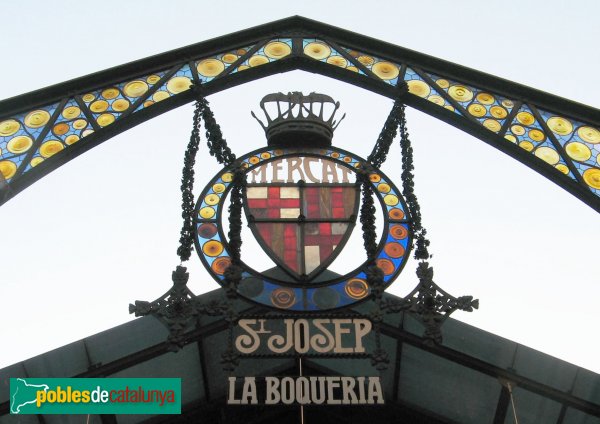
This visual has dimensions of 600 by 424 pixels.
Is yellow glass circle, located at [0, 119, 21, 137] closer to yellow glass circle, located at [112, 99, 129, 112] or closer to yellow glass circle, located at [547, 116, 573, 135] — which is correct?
yellow glass circle, located at [112, 99, 129, 112]

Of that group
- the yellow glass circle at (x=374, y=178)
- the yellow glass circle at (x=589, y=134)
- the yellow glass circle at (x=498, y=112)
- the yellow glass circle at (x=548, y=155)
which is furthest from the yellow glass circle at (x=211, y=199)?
the yellow glass circle at (x=589, y=134)

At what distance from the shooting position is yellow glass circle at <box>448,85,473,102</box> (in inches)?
344

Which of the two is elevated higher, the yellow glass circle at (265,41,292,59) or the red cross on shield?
the yellow glass circle at (265,41,292,59)

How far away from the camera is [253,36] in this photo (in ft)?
30.8

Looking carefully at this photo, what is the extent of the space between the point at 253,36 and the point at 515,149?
3186mm

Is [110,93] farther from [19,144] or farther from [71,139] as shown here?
[19,144]

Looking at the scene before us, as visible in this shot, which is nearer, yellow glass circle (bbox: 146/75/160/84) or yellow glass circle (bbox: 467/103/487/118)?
yellow glass circle (bbox: 467/103/487/118)

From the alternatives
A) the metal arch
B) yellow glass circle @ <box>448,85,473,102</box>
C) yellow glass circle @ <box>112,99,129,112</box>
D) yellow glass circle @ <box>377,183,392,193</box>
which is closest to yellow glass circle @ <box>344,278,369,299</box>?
yellow glass circle @ <box>377,183,392,193</box>

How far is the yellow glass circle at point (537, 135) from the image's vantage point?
829 centimetres

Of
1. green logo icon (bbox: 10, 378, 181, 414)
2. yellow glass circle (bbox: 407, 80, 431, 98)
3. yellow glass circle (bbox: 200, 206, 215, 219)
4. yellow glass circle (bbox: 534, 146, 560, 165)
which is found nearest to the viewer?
yellow glass circle (bbox: 200, 206, 215, 219)

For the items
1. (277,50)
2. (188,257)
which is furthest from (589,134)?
(188,257)

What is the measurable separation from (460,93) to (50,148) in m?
4.18

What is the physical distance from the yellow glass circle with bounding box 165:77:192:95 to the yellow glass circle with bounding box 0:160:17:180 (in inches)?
73.2

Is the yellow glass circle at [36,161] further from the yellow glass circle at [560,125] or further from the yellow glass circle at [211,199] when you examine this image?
the yellow glass circle at [560,125]
